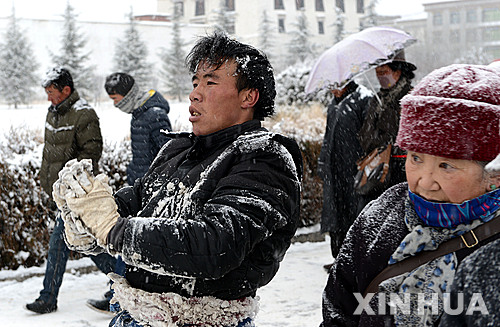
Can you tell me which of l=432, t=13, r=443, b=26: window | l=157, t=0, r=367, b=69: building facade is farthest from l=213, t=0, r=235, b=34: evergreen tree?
l=432, t=13, r=443, b=26: window

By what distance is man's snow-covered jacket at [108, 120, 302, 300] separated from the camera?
78.4 inches

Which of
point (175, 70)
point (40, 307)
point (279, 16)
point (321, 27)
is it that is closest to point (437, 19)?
point (321, 27)

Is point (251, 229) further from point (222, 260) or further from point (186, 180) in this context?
point (186, 180)

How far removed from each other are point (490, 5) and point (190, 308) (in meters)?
62.3

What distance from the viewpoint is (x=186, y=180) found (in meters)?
2.29

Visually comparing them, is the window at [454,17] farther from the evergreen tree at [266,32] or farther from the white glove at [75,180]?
the white glove at [75,180]

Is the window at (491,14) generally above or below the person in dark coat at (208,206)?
above

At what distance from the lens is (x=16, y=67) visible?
37.7 m

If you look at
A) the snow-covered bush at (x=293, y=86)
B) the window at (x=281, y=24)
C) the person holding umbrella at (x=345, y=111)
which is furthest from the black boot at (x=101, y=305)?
the window at (x=281, y=24)

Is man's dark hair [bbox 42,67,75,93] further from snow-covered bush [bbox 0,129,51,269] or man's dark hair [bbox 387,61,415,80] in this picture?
man's dark hair [bbox 387,61,415,80]

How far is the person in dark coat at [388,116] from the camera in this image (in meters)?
4.67

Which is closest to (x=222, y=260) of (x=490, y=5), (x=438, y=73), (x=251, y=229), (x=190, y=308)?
(x=251, y=229)

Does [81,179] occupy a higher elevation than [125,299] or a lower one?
higher

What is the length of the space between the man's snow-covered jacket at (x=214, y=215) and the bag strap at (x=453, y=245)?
479 mm
